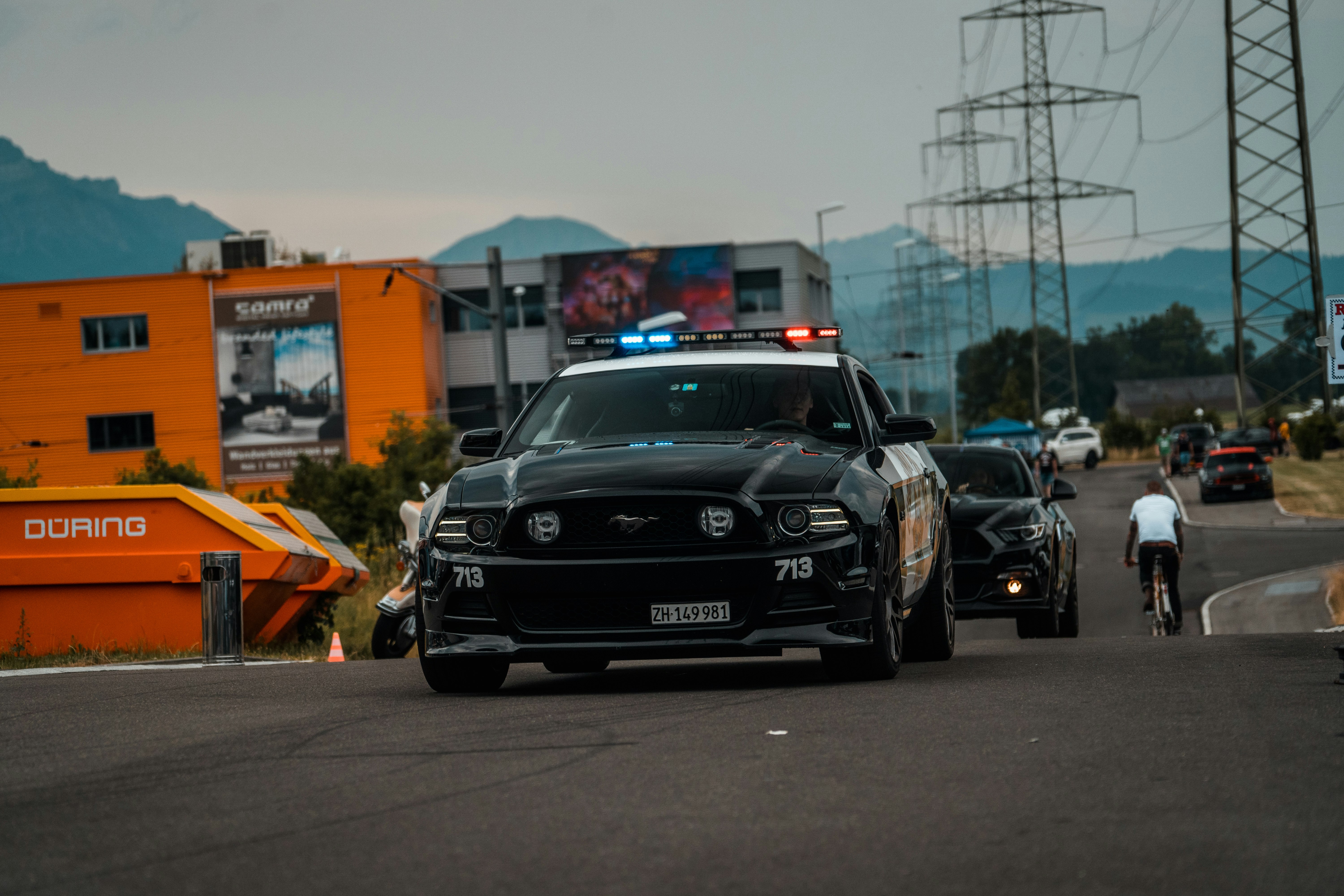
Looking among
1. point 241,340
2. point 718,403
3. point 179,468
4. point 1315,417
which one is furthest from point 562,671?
point 241,340

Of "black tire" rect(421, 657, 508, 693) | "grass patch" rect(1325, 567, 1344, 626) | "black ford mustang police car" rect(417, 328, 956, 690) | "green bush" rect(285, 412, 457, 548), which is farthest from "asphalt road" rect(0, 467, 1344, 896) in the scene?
"green bush" rect(285, 412, 457, 548)

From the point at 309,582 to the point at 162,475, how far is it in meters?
30.9

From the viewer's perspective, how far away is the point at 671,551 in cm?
743

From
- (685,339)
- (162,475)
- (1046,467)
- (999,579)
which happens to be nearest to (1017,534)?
(999,579)

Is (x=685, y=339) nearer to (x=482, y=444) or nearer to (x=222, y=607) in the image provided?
(x=482, y=444)

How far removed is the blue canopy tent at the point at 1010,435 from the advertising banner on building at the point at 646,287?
1116 cm

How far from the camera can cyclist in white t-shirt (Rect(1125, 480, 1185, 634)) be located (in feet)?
63.9

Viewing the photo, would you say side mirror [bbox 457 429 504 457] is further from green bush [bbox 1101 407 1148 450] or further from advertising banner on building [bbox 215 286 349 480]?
green bush [bbox 1101 407 1148 450]

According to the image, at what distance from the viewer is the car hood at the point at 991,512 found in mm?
14672

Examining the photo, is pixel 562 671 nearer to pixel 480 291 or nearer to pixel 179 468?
pixel 179 468

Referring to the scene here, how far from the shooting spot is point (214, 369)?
6988cm

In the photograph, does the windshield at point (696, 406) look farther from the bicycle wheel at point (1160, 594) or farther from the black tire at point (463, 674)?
the bicycle wheel at point (1160, 594)

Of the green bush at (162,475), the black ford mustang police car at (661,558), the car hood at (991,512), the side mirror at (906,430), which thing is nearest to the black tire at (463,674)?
the black ford mustang police car at (661,558)

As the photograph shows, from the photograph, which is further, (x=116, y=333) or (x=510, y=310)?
(x=510, y=310)
